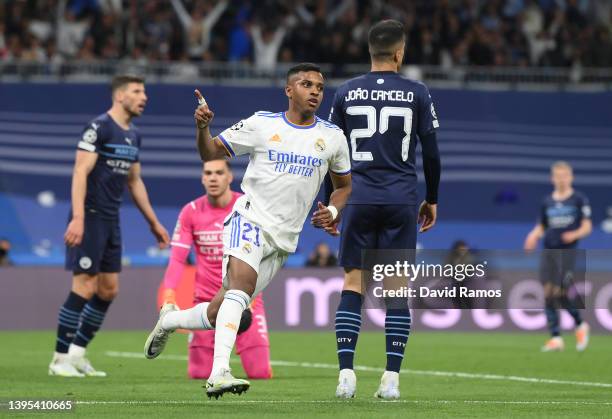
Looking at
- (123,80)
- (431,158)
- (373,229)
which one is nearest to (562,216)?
(123,80)

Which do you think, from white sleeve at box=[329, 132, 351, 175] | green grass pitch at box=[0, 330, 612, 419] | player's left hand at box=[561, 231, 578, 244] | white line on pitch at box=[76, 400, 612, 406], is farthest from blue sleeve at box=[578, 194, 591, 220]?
white sleeve at box=[329, 132, 351, 175]

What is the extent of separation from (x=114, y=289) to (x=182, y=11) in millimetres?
12459

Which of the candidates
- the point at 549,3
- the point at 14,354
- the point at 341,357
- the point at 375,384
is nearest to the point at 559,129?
the point at 549,3

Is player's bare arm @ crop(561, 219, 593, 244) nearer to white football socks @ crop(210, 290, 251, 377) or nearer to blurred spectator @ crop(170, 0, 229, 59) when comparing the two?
blurred spectator @ crop(170, 0, 229, 59)

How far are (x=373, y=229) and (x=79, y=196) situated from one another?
329 cm

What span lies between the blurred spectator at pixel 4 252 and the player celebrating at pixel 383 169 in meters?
12.6

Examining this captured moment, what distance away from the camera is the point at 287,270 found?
1973 centimetres

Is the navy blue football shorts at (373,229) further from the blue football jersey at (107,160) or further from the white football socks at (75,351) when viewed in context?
the white football socks at (75,351)

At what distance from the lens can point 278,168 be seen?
823cm

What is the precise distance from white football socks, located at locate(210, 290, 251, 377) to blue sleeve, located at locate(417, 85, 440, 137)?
1.71m

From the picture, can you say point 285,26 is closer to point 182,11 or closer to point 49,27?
point 182,11

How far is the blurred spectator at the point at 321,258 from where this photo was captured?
20.8 metres

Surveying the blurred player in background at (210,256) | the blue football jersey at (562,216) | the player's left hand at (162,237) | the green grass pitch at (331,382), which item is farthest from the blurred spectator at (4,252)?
the blurred player in background at (210,256)

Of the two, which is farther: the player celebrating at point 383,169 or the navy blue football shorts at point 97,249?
the navy blue football shorts at point 97,249
